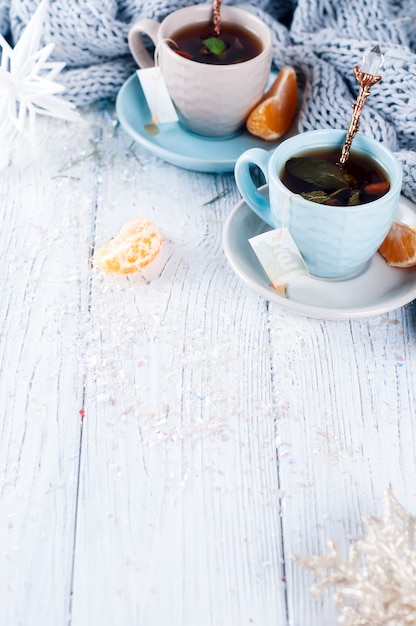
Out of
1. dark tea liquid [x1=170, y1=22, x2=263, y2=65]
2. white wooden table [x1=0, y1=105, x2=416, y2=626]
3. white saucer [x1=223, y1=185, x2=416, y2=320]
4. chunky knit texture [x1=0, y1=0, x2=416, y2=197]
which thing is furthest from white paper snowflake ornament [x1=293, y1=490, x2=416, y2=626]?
dark tea liquid [x1=170, y1=22, x2=263, y2=65]

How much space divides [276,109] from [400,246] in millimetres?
332

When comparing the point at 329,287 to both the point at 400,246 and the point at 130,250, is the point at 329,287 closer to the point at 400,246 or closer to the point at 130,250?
the point at 400,246

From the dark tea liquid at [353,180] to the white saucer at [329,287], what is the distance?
0.11 metres

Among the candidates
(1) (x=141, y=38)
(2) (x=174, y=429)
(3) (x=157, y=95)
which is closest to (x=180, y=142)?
(3) (x=157, y=95)

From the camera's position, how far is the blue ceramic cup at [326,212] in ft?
2.70

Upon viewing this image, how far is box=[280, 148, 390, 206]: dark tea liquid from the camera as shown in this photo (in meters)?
0.87

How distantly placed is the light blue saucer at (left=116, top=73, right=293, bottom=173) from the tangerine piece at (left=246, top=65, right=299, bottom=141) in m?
0.03

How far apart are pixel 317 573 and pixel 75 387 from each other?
36cm

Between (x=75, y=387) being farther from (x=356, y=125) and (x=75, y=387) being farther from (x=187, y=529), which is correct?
(x=356, y=125)

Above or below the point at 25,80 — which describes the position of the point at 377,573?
below

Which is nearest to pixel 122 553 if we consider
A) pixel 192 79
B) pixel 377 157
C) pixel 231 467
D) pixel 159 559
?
pixel 159 559

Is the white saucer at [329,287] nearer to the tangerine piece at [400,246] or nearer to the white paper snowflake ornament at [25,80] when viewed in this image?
the tangerine piece at [400,246]

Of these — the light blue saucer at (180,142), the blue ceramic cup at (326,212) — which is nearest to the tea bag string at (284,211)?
the blue ceramic cup at (326,212)

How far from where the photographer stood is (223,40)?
1101 millimetres
